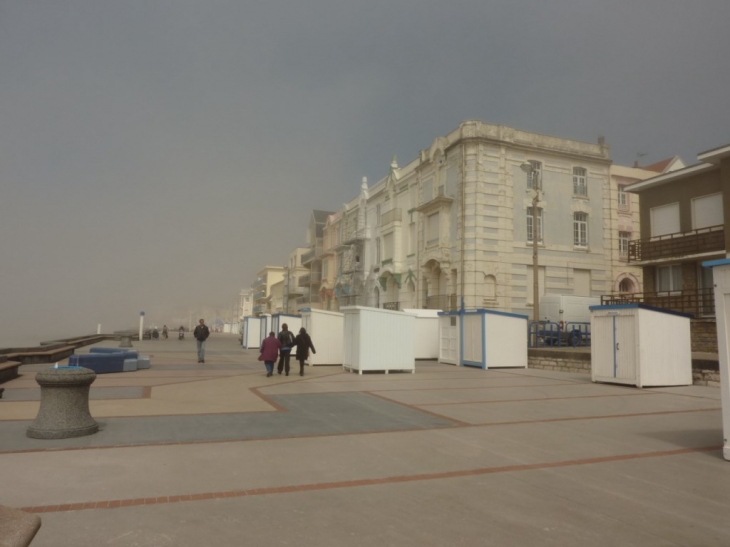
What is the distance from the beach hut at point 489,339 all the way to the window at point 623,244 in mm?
17494

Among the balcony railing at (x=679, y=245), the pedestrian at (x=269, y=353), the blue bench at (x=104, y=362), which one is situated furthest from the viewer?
the balcony railing at (x=679, y=245)

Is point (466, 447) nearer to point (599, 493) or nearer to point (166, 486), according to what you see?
point (599, 493)

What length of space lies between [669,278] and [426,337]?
1258 cm

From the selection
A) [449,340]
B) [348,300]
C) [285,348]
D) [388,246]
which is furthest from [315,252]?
[285,348]

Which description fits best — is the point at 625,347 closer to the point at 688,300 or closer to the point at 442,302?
the point at 688,300

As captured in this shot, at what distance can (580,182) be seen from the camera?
3397cm

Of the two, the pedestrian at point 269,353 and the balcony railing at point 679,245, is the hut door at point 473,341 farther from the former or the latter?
the balcony railing at point 679,245

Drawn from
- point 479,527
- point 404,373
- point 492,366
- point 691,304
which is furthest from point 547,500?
point 691,304

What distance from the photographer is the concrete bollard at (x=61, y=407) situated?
7.00m

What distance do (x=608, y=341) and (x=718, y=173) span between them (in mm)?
14540

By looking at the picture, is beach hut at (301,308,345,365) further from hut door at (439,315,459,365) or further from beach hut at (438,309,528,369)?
beach hut at (438,309,528,369)

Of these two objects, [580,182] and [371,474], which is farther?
[580,182]

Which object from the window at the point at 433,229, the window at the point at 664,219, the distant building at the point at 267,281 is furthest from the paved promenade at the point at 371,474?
the distant building at the point at 267,281

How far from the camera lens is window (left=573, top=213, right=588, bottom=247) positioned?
33531 mm
